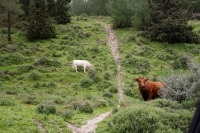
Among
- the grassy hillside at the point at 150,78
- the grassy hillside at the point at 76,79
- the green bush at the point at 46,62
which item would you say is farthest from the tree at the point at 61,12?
Result: the green bush at the point at 46,62

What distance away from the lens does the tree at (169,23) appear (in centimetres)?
3541

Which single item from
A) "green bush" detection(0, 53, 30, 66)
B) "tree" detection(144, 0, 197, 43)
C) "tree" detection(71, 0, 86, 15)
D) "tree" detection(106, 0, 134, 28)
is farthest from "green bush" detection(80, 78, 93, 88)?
"tree" detection(71, 0, 86, 15)

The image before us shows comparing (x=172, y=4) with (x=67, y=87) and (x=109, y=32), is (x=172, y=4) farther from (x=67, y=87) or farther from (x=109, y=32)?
(x=67, y=87)

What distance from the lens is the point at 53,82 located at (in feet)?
72.3

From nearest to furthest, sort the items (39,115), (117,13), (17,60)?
(39,115) < (17,60) < (117,13)

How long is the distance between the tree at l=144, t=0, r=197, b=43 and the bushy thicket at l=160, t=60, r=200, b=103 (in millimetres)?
23261

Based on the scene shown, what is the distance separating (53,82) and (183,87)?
12855 mm

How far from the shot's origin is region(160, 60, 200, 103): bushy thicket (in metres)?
11.7

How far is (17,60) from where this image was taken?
26281 mm

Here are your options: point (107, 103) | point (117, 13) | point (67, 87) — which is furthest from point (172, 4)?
point (107, 103)

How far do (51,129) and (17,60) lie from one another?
18.6 metres

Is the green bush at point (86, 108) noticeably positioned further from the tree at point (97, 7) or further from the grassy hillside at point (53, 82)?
the tree at point (97, 7)

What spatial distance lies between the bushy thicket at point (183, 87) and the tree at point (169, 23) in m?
23.3

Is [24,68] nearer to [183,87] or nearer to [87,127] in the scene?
[87,127]
